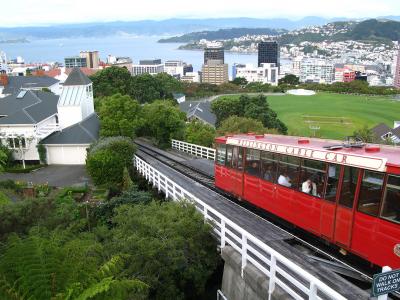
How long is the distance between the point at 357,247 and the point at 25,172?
2971 centimetres

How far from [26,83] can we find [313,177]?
2821 inches

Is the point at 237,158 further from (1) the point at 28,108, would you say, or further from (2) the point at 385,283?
(1) the point at 28,108

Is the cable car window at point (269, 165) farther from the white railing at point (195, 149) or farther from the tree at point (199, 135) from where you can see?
the tree at point (199, 135)

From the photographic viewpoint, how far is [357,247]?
431 inches

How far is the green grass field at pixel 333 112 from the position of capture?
8406 centimetres

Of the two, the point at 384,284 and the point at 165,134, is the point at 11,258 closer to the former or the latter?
the point at 384,284

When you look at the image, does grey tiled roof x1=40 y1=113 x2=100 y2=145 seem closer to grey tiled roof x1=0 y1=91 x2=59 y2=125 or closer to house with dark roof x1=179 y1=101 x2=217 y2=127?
grey tiled roof x1=0 y1=91 x2=59 y2=125

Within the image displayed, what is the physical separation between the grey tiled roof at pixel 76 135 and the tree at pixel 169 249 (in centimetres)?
2457

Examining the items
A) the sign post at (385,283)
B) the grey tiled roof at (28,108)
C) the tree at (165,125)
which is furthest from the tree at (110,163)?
the sign post at (385,283)

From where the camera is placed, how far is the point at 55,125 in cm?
4022

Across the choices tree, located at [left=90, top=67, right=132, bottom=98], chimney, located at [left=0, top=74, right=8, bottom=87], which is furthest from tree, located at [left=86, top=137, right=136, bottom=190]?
chimney, located at [left=0, top=74, right=8, bottom=87]

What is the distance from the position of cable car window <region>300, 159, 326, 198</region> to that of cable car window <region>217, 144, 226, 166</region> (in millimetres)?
5567

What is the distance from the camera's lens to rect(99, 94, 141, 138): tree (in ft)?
121

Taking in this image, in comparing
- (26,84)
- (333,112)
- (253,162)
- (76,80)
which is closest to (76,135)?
(76,80)
